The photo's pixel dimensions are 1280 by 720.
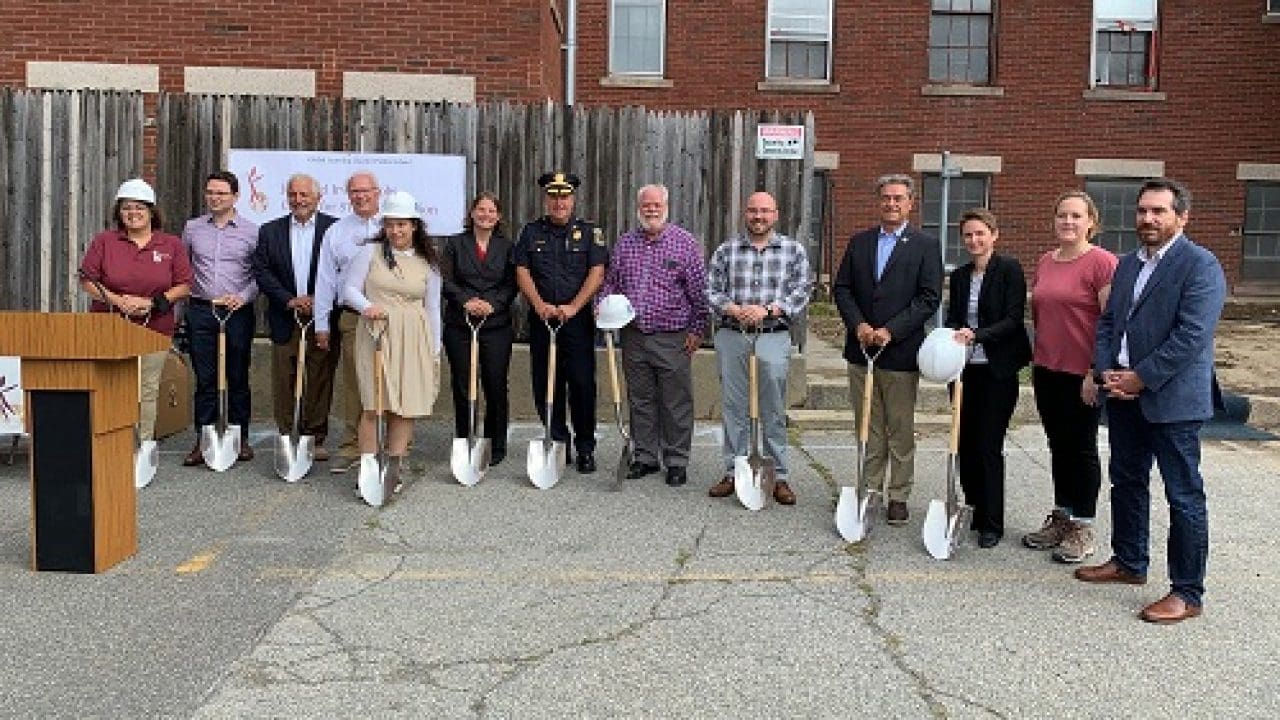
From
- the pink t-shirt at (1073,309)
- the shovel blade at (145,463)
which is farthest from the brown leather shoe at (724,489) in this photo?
the shovel blade at (145,463)

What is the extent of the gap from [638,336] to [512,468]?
4.39ft

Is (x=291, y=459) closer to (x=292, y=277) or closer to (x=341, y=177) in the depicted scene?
(x=292, y=277)

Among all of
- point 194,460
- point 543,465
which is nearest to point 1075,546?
point 543,465

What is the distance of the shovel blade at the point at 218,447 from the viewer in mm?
7887

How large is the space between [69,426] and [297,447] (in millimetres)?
2176

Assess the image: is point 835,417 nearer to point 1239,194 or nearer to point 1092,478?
point 1092,478

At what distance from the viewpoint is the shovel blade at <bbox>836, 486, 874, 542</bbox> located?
6383 mm

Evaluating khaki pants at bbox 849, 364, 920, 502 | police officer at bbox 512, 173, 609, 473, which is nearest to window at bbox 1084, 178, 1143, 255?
police officer at bbox 512, 173, 609, 473

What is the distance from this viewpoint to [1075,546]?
5988mm

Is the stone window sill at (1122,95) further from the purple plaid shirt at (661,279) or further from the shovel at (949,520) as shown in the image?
the shovel at (949,520)

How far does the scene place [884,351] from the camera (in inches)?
264

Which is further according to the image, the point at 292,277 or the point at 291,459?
the point at 292,277

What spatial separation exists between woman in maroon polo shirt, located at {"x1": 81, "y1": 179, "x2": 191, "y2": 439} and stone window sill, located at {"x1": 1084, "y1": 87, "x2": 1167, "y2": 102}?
52.6 ft

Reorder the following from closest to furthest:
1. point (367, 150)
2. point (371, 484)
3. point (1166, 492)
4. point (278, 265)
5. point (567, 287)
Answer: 1. point (1166, 492)
2. point (371, 484)
3. point (567, 287)
4. point (278, 265)
5. point (367, 150)
